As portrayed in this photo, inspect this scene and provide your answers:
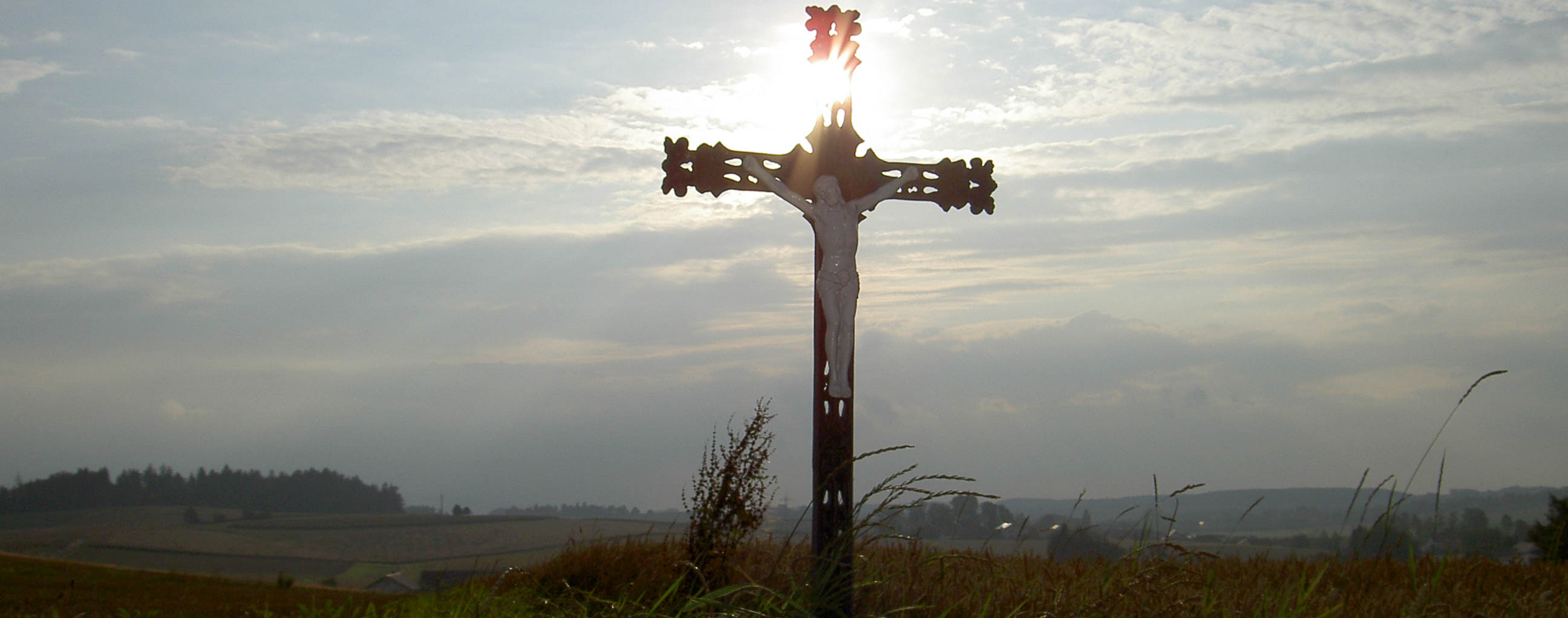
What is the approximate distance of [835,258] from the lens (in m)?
7.84

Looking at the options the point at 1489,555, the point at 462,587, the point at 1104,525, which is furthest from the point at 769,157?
the point at 1489,555

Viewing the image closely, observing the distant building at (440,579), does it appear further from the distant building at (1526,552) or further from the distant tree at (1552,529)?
the distant tree at (1552,529)

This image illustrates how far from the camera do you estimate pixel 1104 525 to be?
483 centimetres

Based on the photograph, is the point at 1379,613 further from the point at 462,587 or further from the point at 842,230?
the point at 462,587

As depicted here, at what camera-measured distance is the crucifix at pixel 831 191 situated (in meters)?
7.74

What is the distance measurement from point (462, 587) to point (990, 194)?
6.04m

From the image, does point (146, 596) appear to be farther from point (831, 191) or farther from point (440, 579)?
point (831, 191)

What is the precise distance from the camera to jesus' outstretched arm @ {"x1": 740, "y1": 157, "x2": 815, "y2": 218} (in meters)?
8.08

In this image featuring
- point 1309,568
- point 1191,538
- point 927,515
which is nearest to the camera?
point 1191,538

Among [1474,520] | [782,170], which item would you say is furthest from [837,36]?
[1474,520]

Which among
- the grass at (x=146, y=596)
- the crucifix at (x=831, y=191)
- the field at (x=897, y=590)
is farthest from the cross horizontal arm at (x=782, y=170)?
the grass at (x=146, y=596)

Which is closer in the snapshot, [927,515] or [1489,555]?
[927,515]

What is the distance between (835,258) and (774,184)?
78cm

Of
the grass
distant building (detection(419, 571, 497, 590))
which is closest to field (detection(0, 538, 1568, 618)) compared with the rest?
the grass
